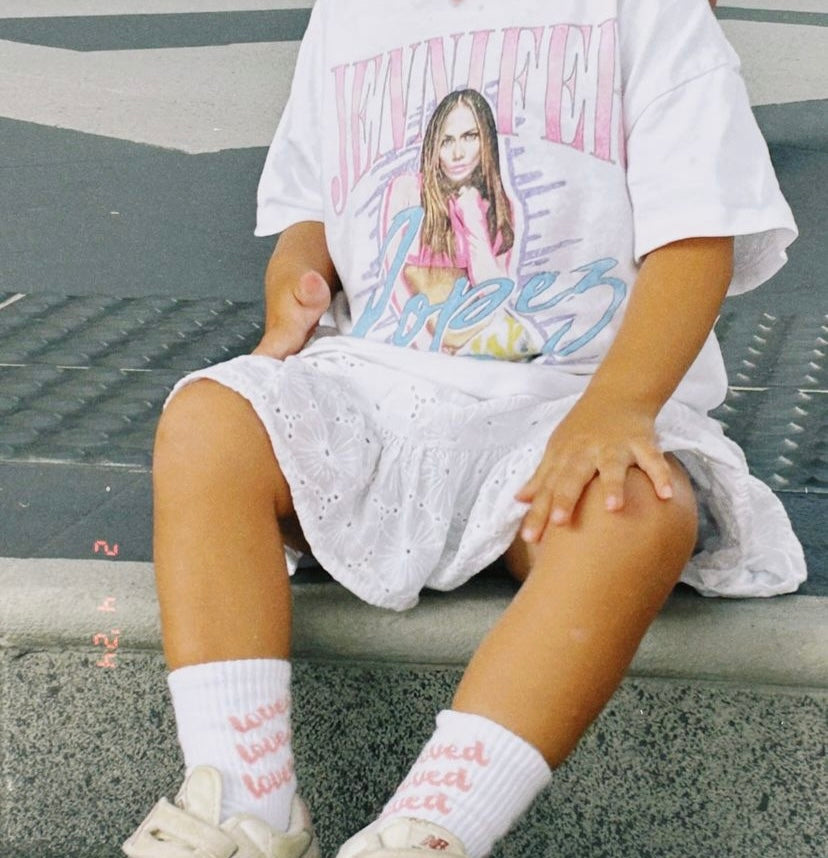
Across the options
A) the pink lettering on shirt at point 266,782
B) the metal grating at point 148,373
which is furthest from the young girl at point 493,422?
the metal grating at point 148,373

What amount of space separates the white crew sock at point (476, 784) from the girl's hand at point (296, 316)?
0.53 metres

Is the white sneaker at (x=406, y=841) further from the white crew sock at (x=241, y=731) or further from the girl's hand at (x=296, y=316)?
the girl's hand at (x=296, y=316)

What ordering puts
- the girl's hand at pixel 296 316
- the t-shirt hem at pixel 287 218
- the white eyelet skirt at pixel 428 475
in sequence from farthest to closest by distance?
the t-shirt hem at pixel 287 218 < the girl's hand at pixel 296 316 < the white eyelet skirt at pixel 428 475

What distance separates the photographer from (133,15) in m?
5.24

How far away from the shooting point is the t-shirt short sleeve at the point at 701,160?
1.40 m

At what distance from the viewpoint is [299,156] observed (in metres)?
1.73

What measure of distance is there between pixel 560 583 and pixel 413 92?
0.58 metres

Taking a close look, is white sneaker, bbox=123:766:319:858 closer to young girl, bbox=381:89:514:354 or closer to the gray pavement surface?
the gray pavement surface

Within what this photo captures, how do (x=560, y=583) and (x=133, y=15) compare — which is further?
(x=133, y=15)

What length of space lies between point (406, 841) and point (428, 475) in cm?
37

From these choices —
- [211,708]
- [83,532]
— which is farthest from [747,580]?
[83,532]

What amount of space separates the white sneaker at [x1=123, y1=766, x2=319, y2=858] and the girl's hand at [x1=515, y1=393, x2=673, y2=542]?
1.06 ft

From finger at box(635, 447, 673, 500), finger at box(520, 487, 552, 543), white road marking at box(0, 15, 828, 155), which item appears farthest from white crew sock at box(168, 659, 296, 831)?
white road marking at box(0, 15, 828, 155)

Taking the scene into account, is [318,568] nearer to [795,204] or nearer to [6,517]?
[6,517]
